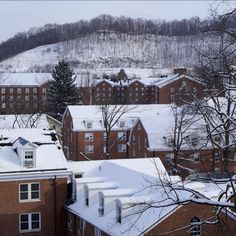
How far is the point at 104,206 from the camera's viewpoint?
24.1m

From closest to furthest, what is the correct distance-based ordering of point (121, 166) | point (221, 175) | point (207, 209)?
point (207, 209)
point (121, 166)
point (221, 175)

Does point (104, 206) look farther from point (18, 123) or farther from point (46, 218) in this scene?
point (18, 123)

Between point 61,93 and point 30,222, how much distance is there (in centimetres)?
4951

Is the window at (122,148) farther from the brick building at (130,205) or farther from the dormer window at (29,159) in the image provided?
the dormer window at (29,159)

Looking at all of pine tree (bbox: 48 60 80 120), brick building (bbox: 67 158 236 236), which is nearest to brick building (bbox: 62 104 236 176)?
pine tree (bbox: 48 60 80 120)

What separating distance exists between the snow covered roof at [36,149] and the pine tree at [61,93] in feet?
147

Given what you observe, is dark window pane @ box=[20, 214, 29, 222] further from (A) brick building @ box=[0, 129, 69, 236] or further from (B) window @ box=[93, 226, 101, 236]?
(B) window @ box=[93, 226, 101, 236]

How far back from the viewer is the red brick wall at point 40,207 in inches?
1141

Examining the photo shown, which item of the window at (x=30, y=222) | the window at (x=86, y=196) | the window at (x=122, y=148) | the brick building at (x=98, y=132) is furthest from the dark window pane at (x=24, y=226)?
the window at (x=122, y=148)

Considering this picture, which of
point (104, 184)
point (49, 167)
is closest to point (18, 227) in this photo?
point (49, 167)

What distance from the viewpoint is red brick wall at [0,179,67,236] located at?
95.0 ft

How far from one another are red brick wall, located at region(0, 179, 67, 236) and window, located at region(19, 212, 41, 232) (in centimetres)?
22

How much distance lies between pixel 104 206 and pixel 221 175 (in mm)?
13083

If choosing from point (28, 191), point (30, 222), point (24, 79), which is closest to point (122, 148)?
point (30, 222)
